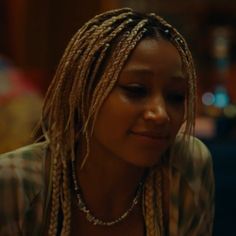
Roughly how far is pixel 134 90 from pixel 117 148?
0.36 ft

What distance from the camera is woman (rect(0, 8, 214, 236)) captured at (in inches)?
41.5

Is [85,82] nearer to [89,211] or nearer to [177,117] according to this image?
[177,117]

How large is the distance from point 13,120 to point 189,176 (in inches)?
63.8

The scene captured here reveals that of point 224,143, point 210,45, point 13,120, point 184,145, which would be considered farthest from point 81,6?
point 184,145

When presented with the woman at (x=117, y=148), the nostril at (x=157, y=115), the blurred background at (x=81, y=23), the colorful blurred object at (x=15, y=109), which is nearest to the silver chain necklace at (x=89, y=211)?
the woman at (x=117, y=148)

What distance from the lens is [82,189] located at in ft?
4.02

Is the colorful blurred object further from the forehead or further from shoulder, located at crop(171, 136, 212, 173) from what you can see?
the forehead

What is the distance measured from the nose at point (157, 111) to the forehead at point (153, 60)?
0.16 feet

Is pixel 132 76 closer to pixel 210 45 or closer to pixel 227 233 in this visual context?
pixel 227 233

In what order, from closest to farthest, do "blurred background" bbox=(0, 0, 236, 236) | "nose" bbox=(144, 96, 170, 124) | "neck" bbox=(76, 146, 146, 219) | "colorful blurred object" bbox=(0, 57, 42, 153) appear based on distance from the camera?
1. "nose" bbox=(144, 96, 170, 124)
2. "neck" bbox=(76, 146, 146, 219)
3. "colorful blurred object" bbox=(0, 57, 42, 153)
4. "blurred background" bbox=(0, 0, 236, 236)

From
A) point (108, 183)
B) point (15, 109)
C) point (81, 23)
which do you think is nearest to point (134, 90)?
point (108, 183)

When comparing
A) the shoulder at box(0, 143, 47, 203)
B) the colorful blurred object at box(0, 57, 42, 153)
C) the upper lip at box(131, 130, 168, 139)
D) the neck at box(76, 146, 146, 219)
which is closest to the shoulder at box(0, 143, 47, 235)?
the shoulder at box(0, 143, 47, 203)

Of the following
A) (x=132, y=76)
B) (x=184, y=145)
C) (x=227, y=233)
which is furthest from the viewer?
(x=227, y=233)

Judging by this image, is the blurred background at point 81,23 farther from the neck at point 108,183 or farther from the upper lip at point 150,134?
the upper lip at point 150,134
